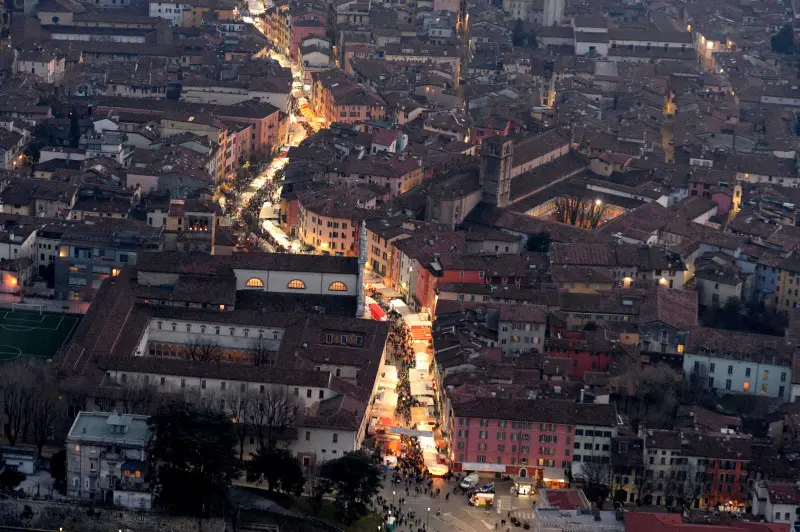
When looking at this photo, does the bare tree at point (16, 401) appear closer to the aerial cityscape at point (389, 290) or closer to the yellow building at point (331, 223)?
the aerial cityscape at point (389, 290)

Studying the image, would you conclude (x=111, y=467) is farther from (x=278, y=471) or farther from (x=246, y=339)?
(x=246, y=339)

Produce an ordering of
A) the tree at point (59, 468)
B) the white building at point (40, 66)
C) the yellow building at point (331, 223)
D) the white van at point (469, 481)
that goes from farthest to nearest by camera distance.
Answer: the white building at point (40, 66), the yellow building at point (331, 223), the white van at point (469, 481), the tree at point (59, 468)

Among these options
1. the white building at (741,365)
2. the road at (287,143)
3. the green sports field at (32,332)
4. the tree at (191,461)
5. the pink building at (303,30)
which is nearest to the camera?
the tree at (191,461)

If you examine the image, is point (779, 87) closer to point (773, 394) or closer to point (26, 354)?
point (773, 394)

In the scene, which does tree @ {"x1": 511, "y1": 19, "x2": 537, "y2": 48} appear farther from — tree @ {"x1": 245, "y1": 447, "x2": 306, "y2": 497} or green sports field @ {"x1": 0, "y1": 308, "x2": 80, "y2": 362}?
tree @ {"x1": 245, "y1": 447, "x2": 306, "y2": 497}

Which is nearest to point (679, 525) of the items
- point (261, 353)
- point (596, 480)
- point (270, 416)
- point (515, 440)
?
point (596, 480)

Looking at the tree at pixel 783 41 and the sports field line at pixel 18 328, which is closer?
the sports field line at pixel 18 328

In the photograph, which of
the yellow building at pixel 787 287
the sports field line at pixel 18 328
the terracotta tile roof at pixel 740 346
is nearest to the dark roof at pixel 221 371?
the sports field line at pixel 18 328
